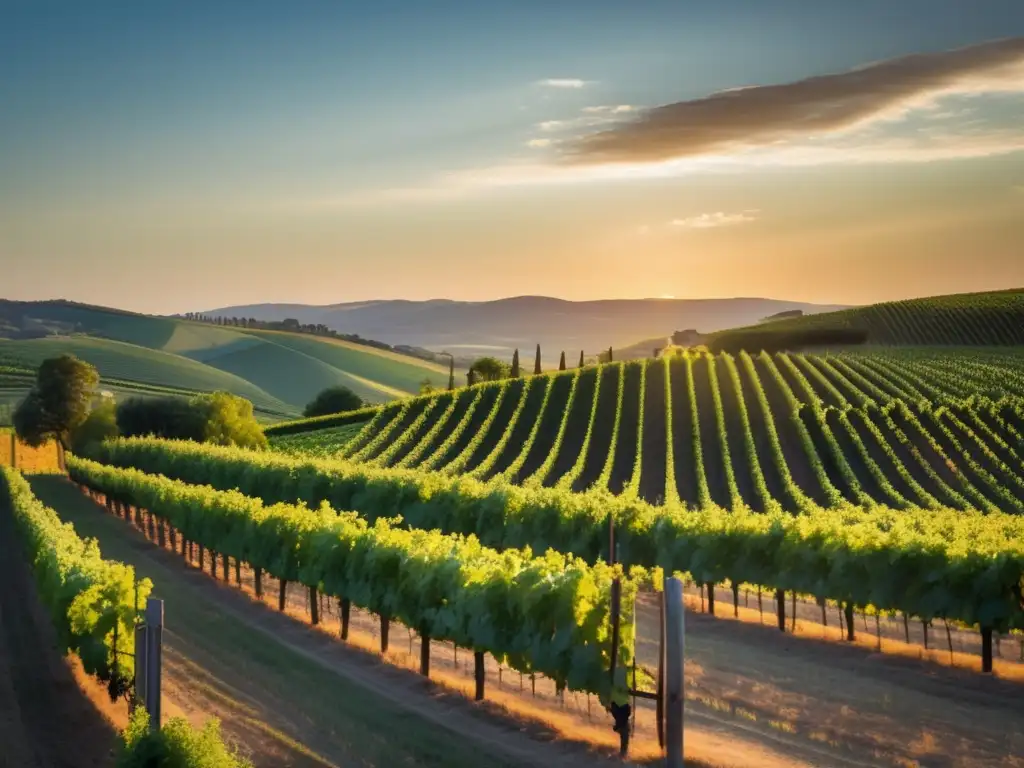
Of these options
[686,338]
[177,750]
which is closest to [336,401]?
[686,338]

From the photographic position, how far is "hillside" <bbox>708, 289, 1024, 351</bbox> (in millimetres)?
109869

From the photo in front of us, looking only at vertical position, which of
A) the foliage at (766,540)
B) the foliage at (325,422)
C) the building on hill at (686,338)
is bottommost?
the foliage at (325,422)

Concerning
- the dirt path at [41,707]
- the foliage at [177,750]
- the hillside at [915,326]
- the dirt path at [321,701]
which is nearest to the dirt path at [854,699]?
the dirt path at [321,701]

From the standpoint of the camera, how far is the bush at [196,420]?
8200cm

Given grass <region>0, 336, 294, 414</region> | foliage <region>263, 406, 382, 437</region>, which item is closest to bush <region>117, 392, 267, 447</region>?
foliage <region>263, 406, 382, 437</region>

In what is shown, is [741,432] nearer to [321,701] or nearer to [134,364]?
[321,701]

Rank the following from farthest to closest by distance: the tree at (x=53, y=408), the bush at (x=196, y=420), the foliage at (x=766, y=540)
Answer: the tree at (x=53, y=408) < the bush at (x=196, y=420) < the foliage at (x=766, y=540)

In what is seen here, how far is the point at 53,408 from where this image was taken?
3583 inches

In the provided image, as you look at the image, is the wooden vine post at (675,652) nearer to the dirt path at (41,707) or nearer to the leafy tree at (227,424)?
the dirt path at (41,707)

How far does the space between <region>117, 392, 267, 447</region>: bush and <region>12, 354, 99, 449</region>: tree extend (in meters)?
4.58

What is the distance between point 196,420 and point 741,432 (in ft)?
139

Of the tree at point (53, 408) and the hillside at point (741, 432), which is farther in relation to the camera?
the tree at point (53, 408)

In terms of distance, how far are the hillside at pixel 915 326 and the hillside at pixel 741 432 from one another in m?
21.7

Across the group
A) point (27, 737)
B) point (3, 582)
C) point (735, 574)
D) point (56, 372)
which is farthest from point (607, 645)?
point (56, 372)
